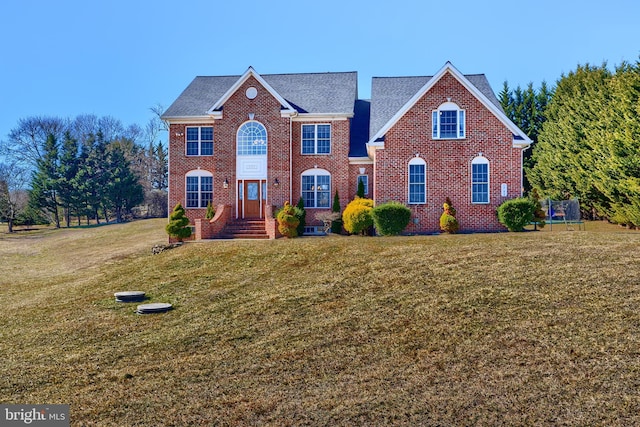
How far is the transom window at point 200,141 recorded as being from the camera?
28.5 meters

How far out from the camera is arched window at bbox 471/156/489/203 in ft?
77.7

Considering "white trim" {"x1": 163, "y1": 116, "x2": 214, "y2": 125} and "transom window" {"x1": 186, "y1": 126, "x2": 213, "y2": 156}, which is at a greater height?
"white trim" {"x1": 163, "y1": 116, "x2": 214, "y2": 125}

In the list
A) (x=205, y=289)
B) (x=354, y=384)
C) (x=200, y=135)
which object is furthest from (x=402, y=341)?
(x=200, y=135)

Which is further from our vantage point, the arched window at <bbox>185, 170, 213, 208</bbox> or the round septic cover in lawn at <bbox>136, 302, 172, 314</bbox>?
the arched window at <bbox>185, 170, 213, 208</bbox>

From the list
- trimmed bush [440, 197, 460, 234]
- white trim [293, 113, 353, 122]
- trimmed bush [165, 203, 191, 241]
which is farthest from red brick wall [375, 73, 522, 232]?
trimmed bush [165, 203, 191, 241]

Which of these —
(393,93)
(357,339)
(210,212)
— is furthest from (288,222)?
(357,339)

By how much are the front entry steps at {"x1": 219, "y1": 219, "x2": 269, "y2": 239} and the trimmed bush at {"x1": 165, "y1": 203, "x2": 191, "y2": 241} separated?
1735 millimetres

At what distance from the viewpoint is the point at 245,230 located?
25.5 m

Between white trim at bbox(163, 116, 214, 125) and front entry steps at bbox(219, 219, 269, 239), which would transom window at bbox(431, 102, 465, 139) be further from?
white trim at bbox(163, 116, 214, 125)

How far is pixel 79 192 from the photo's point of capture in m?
49.2

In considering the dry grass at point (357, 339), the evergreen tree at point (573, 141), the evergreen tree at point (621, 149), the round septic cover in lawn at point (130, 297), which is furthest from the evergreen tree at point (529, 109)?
the round septic cover in lawn at point (130, 297)

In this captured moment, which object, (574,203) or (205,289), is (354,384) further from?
(574,203)

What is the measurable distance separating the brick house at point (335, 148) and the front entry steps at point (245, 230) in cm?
10

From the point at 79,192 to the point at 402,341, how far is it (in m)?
46.7
